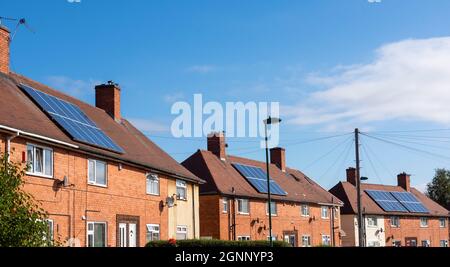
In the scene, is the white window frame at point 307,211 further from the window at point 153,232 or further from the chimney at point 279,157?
the window at point 153,232

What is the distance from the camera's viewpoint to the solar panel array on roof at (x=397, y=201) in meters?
74.9

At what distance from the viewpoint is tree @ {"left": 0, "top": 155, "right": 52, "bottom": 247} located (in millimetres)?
13859

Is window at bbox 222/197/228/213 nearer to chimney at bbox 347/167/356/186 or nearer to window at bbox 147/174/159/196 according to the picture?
window at bbox 147/174/159/196

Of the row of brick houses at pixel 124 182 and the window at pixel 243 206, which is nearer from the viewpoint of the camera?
the row of brick houses at pixel 124 182

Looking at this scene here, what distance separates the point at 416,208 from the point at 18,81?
59.0 meters

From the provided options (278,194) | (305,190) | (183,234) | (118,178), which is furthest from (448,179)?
(118,178)

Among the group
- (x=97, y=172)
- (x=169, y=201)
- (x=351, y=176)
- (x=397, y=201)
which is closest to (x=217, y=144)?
(x=169, y=201)

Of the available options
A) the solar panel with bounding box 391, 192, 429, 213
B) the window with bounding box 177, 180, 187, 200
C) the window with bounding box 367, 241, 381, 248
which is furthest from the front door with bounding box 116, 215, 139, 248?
the solar panel with bounding box 391, 192, 429, 213

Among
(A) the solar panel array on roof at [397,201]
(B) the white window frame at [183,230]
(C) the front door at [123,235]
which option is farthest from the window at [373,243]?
(C) the front door at [123,235]

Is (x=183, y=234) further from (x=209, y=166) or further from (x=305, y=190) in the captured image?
(x=305, y=190)

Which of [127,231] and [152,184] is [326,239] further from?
[127,231]

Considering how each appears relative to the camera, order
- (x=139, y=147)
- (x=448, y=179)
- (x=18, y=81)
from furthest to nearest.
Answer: (x=448, y=179)
(x=139, y=147)
(x=18, y=81)

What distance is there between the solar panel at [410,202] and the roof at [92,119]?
4442 cm
